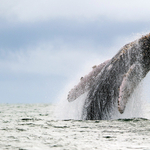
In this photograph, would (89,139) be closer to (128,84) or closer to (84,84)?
(128,84)

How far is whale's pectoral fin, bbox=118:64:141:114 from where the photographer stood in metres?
10.1

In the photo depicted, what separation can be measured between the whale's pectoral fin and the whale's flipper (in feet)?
5.71

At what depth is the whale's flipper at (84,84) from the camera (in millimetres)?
12023

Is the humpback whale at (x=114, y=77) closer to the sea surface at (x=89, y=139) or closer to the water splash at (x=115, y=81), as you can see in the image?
the water splash at (x=115, y=81)

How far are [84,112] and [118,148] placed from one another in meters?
5.44

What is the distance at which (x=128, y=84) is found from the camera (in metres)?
10.6

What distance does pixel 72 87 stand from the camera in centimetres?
1274

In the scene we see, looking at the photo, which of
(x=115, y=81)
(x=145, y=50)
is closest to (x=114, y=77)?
(x=115, y=81)

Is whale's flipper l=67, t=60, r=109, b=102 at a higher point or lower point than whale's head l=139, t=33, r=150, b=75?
lower

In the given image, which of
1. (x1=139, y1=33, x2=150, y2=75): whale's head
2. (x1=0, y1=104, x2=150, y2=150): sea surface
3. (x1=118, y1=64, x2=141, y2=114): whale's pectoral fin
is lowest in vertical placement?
(x1=0, y1=104, x2=150, y2=150): sea surface

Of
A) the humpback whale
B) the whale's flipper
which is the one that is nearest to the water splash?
the humpback whale

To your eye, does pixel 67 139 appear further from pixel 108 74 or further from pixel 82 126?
pixel 108 74

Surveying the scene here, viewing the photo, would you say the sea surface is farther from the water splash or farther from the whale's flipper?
the whale's flipper

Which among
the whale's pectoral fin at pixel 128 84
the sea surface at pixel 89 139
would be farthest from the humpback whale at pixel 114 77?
the sea surface at pixel 89 139
